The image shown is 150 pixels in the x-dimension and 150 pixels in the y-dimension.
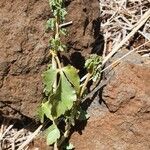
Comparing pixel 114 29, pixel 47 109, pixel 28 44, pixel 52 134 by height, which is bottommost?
pixel 52 134

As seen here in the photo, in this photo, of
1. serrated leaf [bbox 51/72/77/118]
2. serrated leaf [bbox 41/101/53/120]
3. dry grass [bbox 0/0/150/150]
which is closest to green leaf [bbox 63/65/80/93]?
serrated leaf [bbox 51/72/77/118]

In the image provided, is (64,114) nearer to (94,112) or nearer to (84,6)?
(94,112)

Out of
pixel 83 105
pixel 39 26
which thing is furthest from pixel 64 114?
pixel 39 26

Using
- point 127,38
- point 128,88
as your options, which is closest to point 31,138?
point 128,88

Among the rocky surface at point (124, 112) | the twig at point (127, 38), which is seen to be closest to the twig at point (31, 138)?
the rocky surface at point (124, 112)

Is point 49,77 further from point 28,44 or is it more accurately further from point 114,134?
point 114,134

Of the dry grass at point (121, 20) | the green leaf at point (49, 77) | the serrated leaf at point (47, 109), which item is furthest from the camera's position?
the dry grass at point (121, 20)

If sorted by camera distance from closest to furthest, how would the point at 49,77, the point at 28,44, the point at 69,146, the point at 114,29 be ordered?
the point at 49,77, the point at 28,44, the point at 69,146, the point at 114,29

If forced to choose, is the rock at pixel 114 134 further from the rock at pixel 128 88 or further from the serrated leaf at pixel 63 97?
the serrated leaf at pixel 63 97
